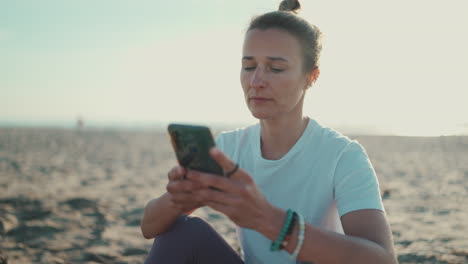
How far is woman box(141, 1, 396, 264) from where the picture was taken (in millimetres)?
1589

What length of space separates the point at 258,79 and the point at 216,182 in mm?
790

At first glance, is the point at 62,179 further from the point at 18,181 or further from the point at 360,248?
the point at 360,248

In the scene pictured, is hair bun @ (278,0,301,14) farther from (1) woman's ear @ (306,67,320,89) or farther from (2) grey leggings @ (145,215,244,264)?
(2) grey leggings @ (145,215,244,264)

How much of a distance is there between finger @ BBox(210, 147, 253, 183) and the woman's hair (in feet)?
3.14

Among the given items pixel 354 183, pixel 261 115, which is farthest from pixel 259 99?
pixel 354 183

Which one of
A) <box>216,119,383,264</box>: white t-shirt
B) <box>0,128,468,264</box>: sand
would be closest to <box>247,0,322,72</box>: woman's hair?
<box>216,119,383,264</box>: white t-shirt

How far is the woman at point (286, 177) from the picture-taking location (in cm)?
159

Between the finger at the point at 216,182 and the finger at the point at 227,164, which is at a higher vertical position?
the finger at the point at 227,164

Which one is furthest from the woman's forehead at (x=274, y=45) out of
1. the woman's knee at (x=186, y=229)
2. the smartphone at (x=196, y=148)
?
the woman's knee at (x=186, y=229)

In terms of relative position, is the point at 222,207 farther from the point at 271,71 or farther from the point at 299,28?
the point at 299,28

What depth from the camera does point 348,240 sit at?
59.1 inches

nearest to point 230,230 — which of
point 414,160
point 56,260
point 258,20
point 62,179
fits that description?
point 56,260

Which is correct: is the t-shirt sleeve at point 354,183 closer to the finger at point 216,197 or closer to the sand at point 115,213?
the finger at point 216,197

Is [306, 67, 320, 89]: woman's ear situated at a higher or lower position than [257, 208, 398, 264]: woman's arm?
higher
